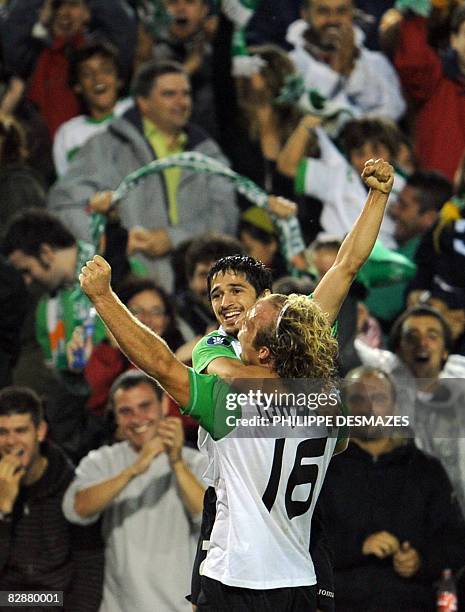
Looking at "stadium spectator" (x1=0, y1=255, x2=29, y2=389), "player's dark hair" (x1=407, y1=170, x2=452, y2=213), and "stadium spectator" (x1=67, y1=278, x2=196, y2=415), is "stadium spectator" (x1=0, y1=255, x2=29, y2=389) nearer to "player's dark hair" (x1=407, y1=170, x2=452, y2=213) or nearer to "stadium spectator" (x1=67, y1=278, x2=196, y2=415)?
"stadium spectator" (x1=67, y1=278, x2=196, y2=415)

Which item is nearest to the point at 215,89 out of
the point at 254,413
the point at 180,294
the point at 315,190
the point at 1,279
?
the point at 315,190

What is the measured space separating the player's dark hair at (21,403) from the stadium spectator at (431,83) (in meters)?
3.43

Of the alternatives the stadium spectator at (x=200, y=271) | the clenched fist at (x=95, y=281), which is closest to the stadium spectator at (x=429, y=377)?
the stadium spectator at (x=200, y=271)

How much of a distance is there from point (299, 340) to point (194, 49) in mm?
4958

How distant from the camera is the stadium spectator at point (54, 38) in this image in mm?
9336

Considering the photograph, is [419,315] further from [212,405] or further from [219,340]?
[212,405]

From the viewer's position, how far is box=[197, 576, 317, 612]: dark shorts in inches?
196

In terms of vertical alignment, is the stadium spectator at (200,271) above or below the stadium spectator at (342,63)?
below

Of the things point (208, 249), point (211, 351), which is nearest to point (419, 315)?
point (208, 249)

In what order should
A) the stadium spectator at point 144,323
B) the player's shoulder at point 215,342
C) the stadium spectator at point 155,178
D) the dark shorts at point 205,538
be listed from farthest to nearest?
the stadium spectator at point 155,178 < the stadium spectator at point 144,323 < the player's shoulder at point 215,342 < the dark shorts at point 205,538

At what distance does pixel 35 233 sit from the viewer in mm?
8047

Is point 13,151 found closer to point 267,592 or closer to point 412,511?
point 412,511

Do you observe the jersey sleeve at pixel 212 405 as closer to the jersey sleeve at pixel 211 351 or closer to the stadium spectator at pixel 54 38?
the jersey sleeve at pixel 211 351

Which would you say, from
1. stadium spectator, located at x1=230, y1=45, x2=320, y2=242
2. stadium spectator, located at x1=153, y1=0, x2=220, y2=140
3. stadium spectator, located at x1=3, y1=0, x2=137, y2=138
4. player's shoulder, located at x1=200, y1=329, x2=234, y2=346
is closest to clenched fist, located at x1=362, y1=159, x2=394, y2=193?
player's shoulder, located at x1=200, y1=329, x2=234, y2=346
